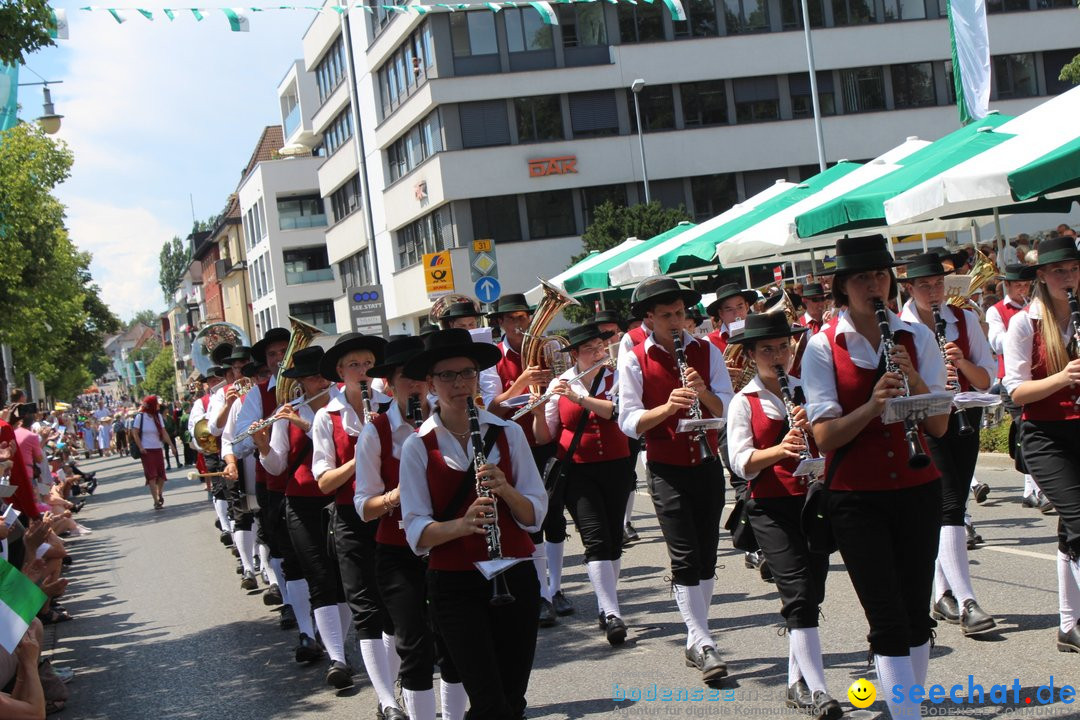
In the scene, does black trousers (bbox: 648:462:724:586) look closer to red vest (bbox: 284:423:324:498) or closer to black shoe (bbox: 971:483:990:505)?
red vest (bbox: 284:423:324:498)

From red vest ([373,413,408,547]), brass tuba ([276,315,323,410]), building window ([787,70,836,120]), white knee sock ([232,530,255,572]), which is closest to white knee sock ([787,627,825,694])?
red vest ([373,413,408,547])

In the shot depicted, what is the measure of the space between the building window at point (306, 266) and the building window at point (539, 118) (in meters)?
29.1

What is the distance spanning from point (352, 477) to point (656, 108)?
36901mm

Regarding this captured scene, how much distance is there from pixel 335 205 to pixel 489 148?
59.9 ft

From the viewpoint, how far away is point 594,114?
1647 inches

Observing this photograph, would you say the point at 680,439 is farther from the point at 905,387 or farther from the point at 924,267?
the point at 905,387

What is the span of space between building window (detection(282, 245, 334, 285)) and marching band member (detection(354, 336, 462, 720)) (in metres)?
63.4

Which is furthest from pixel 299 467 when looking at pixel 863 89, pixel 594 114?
pixel 863 89

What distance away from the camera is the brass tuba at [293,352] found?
27.1 ft

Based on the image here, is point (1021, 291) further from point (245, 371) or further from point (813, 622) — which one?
point (245, 371)

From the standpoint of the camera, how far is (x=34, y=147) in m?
35.5

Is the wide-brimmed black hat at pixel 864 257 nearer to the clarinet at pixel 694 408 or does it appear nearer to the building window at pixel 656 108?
the clarinet at pixel 694 408

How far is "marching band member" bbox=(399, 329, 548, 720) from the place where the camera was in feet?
15.8

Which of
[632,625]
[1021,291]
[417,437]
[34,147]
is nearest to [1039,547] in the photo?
[1021,291]
